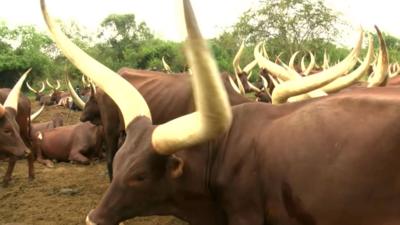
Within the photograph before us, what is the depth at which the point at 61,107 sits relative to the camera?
70.4 feet

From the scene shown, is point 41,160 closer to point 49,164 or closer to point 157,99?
point 49,164

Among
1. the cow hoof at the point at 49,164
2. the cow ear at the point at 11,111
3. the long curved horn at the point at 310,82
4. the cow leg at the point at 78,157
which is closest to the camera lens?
the long curved horn at the point at 310,82

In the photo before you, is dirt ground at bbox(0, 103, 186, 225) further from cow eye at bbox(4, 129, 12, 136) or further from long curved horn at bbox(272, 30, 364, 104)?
long curved horn at bbox(272, 30, 364, 104)

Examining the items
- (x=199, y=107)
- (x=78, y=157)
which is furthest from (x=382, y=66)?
(x=78, y=157)

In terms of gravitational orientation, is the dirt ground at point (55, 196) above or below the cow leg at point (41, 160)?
above

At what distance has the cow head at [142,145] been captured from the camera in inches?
82.6

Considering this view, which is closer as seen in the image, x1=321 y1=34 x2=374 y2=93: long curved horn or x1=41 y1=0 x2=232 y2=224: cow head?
x1=41 y1=0 x2=232 y2=224: cow head

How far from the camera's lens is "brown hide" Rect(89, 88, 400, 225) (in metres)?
2.30

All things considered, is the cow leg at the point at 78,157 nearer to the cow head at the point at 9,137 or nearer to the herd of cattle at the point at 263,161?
the cow head at the point at 9,137

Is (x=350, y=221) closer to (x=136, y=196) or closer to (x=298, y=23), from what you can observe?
(x=136, y=196)

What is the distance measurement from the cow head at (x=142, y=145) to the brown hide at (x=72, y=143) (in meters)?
6.09

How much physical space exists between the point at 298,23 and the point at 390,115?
83.2 feet

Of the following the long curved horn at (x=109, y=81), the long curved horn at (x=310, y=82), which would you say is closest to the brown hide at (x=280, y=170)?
the long curved horn at (x=109, y=81)

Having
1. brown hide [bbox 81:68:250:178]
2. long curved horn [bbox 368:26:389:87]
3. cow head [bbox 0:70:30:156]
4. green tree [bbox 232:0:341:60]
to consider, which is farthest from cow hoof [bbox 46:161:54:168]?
green tree [bbox 232:0:341:60]
